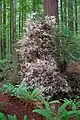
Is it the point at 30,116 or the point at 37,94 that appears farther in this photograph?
the point at 37,94

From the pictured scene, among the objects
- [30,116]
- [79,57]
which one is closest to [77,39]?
[79,57]

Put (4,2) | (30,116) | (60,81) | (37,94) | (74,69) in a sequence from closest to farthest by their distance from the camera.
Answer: (30,116) → (37,94) → (60,81) → (74,69) → (4,2)

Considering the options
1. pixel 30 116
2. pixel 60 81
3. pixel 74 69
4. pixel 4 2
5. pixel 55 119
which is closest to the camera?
pixel 55 119

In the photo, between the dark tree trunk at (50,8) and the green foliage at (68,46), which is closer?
the green foliage at (68,46)

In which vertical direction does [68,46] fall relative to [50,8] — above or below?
below

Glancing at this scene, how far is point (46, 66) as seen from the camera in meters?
8.73

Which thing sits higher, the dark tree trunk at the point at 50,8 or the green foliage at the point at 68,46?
the dark tree trunk at the point at 50,8

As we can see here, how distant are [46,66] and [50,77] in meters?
0.36

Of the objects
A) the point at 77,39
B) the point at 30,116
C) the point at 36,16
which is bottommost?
the point at 30,116

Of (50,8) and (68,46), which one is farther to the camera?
(50,8)

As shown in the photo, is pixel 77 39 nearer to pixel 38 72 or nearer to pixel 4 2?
pixel 38 72

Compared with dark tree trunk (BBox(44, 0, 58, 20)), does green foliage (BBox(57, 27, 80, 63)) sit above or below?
below

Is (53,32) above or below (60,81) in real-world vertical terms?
above

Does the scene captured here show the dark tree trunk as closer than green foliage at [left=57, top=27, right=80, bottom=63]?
No
